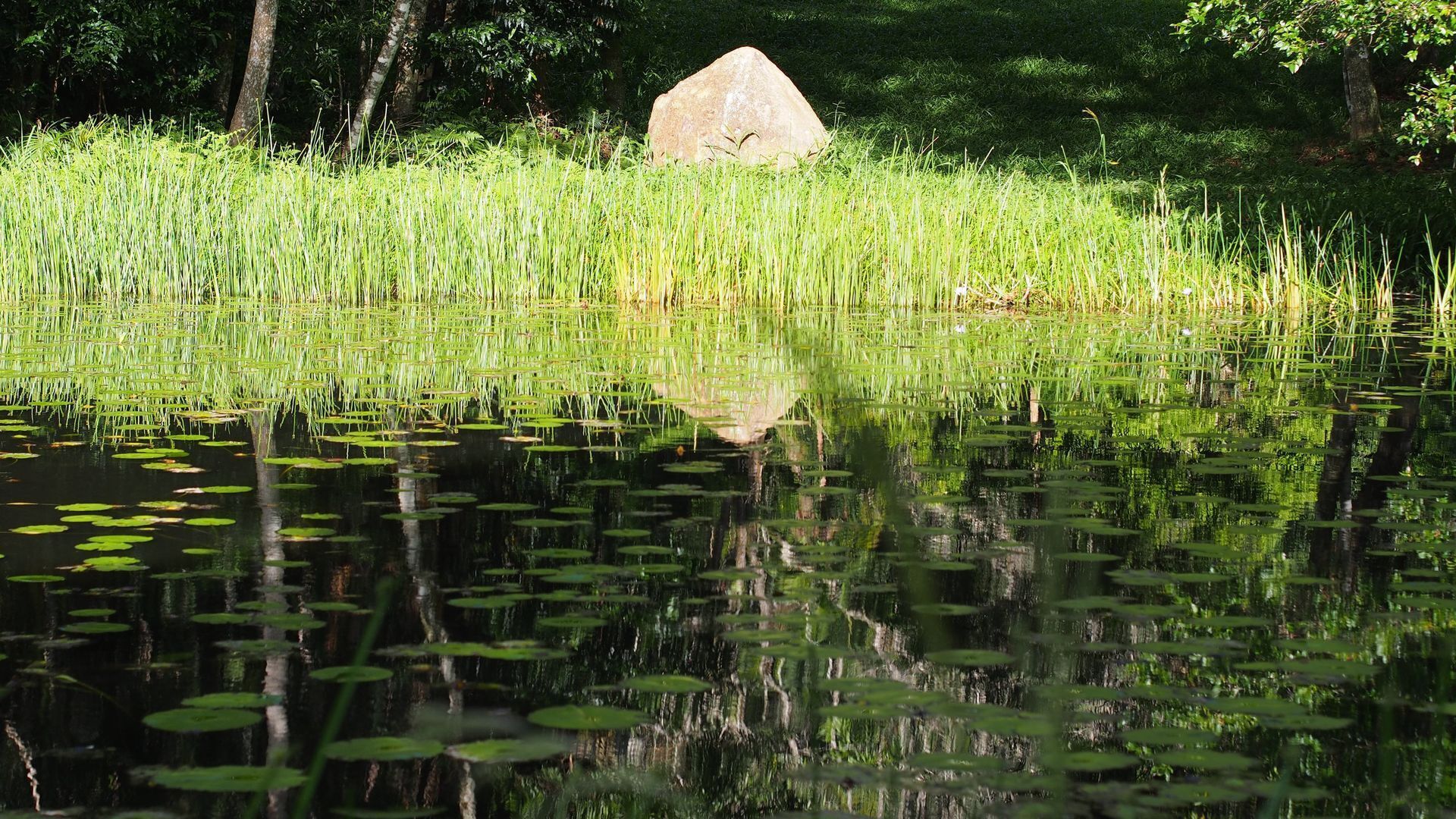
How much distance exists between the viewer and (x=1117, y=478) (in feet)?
13.3

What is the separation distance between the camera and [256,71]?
1345 cm

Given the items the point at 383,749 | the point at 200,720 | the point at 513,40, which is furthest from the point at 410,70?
the point at 383,749

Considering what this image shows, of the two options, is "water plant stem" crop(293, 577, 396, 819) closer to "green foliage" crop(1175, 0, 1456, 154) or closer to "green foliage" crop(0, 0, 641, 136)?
"green foliage" crop(1175, 0, 1456, 154)

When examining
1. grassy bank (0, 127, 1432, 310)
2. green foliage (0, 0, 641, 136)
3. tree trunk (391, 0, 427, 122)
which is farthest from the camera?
tree trunk (391, 0, 427, 122)

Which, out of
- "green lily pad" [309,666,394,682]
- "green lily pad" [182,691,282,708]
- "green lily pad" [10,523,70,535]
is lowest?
"green lily pad" [182,691,282,708]

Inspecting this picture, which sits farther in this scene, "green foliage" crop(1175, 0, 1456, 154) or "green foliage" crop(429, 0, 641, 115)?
"green foliage" crop(429, 0, 641, 115)

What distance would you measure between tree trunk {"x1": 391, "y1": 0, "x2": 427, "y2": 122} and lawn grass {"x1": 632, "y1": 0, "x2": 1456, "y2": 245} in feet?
11.9

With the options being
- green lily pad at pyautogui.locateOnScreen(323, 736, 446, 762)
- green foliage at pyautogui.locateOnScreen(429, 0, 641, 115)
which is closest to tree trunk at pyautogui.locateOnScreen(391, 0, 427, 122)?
green foliage at pyautogui.locateOnScreen(429, 0, 641, 115)

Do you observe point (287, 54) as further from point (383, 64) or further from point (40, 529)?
point (40, 529)

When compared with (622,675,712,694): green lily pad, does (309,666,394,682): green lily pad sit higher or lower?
higher

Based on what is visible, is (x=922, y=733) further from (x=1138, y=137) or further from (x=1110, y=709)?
(x=1138, y=137)

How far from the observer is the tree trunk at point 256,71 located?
1324 centimetres

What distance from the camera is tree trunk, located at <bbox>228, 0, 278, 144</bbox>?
13.2 m

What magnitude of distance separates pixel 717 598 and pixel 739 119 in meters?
10.8
